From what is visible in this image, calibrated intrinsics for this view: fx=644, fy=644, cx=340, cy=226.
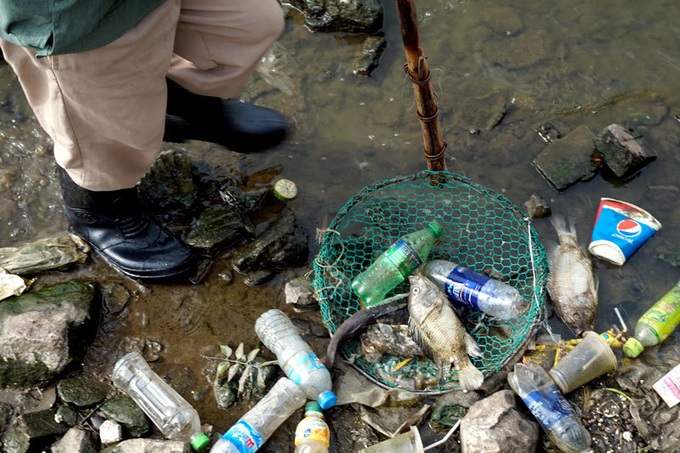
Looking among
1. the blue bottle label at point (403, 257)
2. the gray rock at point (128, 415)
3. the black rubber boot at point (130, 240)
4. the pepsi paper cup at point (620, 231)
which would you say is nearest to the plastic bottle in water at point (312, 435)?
the gray rock at point (128, 415)

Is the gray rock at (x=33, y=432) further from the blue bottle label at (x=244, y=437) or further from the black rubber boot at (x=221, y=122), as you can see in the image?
the black rubber boot at (x=221, y=122)

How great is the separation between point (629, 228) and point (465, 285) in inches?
46.3

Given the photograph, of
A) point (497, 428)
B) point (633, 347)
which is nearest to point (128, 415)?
point (497, 428)

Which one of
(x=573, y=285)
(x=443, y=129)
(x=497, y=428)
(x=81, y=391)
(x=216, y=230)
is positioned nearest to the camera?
(x=497, y=428)

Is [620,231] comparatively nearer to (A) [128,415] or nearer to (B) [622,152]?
(B) [622,152]

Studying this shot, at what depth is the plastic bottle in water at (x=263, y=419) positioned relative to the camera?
10.4 feet

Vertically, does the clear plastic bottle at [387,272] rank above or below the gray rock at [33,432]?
above

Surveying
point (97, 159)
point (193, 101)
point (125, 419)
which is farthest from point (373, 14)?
point (125, 419)

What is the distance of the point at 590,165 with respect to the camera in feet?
14.3

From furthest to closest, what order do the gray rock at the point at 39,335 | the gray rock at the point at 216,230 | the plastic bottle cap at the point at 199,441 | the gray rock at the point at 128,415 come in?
1. the gray rock at the point at 216,230
2. the gray rock at the point at 39,335
3. the gray rock at the point at 128,415
4. the plastic bottle cap at the point at 199,441

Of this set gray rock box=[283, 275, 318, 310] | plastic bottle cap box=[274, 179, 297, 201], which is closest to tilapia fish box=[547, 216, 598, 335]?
gray rock box=[283, 275, 318, 310]

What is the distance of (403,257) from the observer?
3646 mm

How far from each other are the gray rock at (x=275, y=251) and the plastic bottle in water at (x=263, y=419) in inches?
31.3

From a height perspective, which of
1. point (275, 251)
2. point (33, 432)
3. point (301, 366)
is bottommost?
point (33, 432)
